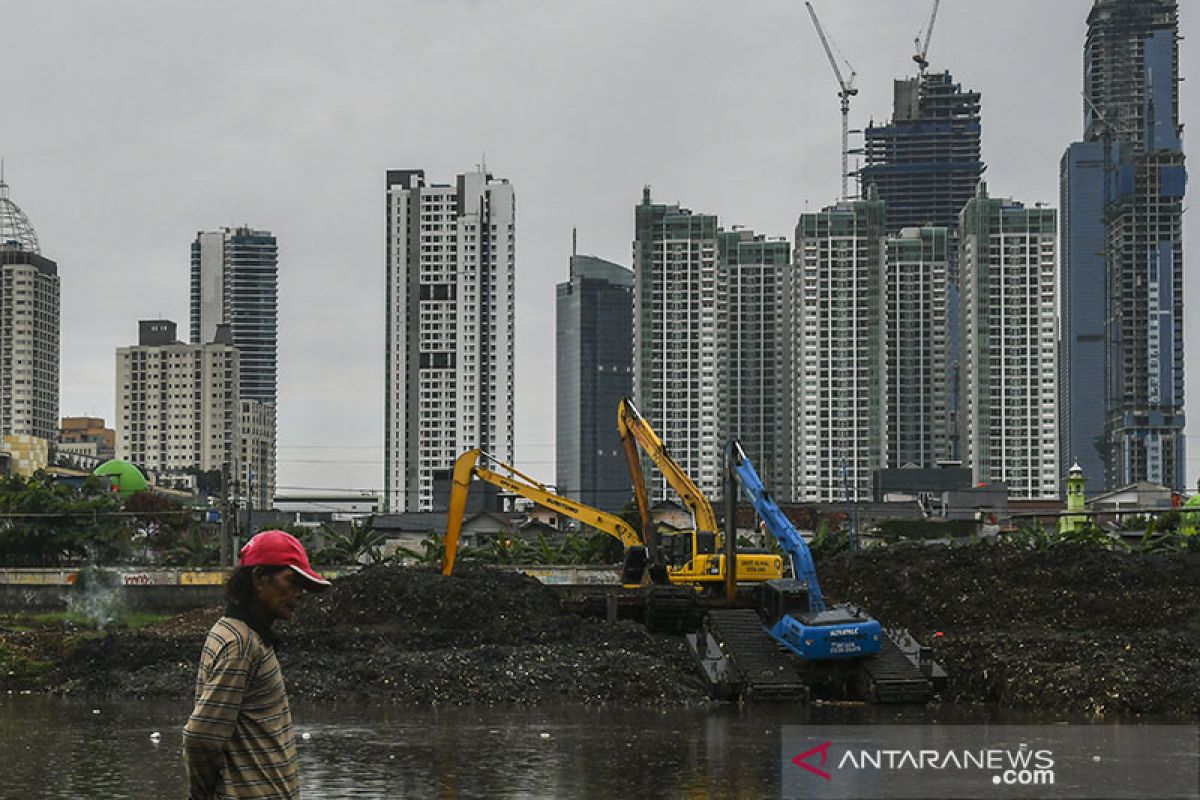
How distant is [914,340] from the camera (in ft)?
560

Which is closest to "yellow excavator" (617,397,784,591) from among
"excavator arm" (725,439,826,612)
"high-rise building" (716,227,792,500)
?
"excavator arm" (725,439,826,612)

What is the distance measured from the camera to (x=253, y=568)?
7.47 m

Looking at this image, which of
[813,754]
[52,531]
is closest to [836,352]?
[52,531]

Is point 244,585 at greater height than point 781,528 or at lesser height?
greater

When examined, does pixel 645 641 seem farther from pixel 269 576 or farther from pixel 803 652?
pixel 269 576

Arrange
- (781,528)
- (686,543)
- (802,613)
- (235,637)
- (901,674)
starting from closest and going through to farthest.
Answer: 1. (235,637)
2. (901,674)
3. (802,613)
4. (781,528)
5. (686,543)

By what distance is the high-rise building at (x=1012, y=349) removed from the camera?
163 meters

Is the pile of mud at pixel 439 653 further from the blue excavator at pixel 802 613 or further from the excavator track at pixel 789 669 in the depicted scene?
the blue excavator at pixel 802 613

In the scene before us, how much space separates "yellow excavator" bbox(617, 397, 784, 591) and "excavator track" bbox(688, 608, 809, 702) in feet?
10.3

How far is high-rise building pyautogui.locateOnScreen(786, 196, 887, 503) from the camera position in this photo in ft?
524

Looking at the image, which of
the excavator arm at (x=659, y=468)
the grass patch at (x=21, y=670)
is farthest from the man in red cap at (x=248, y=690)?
the excavator arm at (x=659, y=468)

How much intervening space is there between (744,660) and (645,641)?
4150mm

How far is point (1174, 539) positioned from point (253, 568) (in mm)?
55362

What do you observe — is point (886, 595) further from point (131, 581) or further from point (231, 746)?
point (231, 746)
